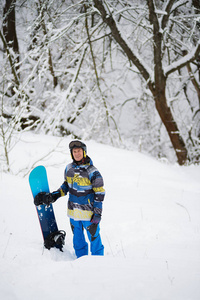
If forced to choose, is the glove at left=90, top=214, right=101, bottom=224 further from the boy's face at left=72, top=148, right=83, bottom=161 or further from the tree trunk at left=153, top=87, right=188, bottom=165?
the tree trunk at left=153, top=87, right=188, bottom=165

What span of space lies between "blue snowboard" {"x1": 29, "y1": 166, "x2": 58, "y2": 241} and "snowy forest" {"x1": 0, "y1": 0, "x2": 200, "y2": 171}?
5.53 ft

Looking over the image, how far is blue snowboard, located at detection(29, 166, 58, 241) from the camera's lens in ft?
8.71

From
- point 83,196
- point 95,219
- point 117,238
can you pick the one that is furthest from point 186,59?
point 95,219

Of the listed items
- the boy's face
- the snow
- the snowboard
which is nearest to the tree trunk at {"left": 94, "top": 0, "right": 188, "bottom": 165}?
the snow

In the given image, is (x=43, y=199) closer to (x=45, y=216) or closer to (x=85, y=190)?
(x=45, y=216)

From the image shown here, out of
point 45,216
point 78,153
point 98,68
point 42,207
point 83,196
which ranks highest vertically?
point 98,68

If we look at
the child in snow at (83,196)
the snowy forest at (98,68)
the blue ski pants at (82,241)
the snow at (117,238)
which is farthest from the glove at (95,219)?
the snowy forest at (98,68)

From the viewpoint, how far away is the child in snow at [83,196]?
93.5 inches

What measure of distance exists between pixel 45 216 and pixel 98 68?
770cm

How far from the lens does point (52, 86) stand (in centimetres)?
859

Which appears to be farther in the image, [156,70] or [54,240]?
[156,70]

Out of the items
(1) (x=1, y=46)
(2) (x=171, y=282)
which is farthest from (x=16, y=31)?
(2) (x=171, y=282)

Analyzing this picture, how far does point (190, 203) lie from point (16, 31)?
28.1 feet

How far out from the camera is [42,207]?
2.71 m
